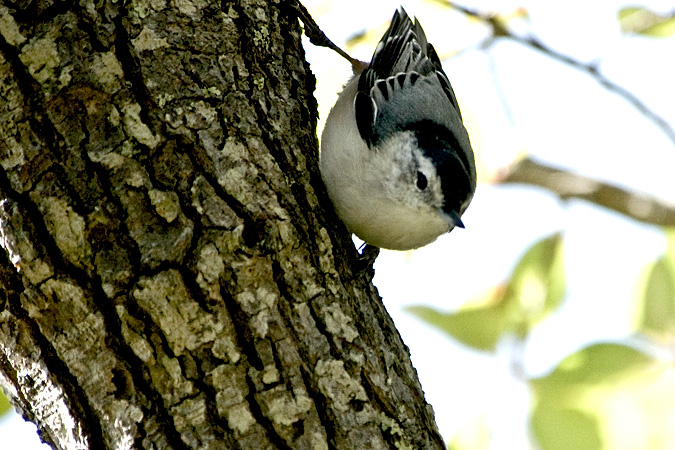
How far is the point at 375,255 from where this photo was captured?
219 centimetres

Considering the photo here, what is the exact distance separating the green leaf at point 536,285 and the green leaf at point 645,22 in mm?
912

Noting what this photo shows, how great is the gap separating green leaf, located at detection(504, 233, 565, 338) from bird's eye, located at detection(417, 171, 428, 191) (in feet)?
1.97

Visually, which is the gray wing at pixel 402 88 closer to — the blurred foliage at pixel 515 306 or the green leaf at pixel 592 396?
the blurred foliage at pixel 515 306

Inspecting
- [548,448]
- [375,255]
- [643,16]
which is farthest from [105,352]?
[643,16]

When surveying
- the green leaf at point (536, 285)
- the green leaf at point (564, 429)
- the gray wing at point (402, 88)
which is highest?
the gray wing at point (402, 88)

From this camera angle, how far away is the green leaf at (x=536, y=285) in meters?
2.63

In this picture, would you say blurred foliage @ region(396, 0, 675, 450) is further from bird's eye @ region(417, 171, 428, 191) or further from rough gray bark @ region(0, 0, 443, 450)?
rough gray bark @ region(0, 0, 443, 450)

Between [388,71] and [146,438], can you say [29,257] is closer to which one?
[146,438]

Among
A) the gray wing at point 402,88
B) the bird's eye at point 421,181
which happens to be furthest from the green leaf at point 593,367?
the gray wing at point 402,88

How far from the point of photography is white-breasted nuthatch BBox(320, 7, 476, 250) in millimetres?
2236

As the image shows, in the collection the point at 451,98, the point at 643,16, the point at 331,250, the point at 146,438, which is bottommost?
the point at 146,438

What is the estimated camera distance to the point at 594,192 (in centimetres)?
350

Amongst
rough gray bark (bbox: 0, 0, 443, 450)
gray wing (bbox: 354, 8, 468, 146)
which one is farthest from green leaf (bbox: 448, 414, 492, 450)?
gray wing (bbox: 354, 8, 468, 146)

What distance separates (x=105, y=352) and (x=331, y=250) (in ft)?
1.81
